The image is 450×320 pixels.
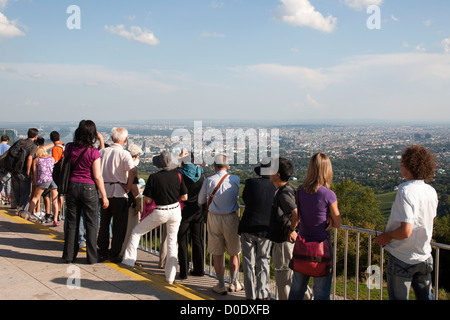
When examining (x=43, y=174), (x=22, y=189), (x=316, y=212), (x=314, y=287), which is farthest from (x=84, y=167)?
(x=22, y=189)

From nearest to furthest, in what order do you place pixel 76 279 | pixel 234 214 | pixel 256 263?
pixel 256 263
pixel 76 279
pixel 234 214

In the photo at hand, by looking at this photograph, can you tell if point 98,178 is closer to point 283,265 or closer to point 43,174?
point 283,265

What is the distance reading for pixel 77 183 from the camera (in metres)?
5.21

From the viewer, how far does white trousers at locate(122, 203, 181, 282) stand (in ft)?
16.3

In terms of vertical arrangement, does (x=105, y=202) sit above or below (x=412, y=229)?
below

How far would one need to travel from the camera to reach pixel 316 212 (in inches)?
143

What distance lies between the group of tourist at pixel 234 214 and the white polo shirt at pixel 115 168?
14mm

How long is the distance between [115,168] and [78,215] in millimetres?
793

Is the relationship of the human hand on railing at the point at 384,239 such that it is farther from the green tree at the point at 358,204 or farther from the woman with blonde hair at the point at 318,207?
the green tree at the point at 358,204

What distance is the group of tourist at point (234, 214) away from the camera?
335 cm

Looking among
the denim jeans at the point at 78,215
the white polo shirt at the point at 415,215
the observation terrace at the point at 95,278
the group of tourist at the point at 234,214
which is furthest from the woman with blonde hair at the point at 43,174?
the white polo shirt at the point at 415,215

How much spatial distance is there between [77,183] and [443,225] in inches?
1875

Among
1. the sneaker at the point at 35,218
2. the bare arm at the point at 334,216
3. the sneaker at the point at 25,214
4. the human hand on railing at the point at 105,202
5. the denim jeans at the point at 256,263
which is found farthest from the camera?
the sneaker at the point at 25,214
